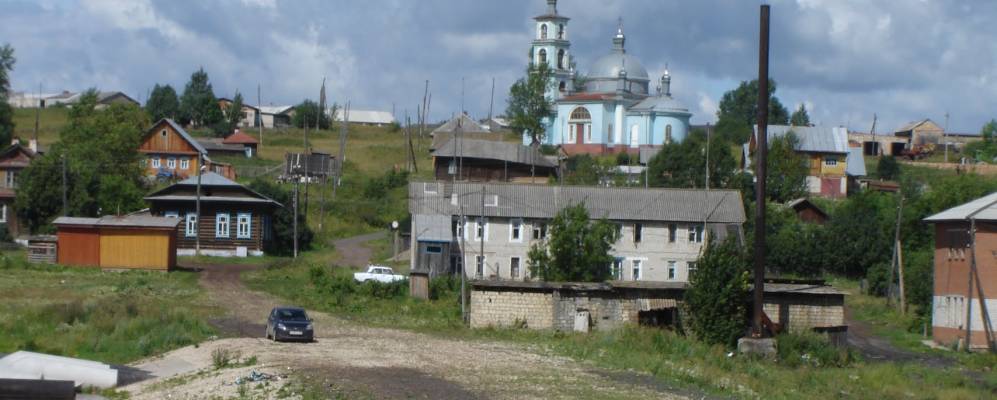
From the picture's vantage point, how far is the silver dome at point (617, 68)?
11375cm

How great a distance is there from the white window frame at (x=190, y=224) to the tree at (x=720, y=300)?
32.2m

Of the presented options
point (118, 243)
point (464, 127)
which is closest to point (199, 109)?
point (464, 127)

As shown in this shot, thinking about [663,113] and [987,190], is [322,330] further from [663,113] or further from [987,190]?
[663,113]

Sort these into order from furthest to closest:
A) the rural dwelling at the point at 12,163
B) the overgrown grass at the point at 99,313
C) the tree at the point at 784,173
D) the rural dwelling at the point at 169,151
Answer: the rural dwelling at the point at 169,151 < the tree at the point at 784,173 < the rural dwelling at the point at 12,163 < the overgrown grass at the point at 99,313

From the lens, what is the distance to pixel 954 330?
52.6 meters

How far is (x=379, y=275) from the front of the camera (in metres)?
57.4

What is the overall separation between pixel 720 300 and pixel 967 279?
13.2 meters

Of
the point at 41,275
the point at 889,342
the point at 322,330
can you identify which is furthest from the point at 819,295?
the point at 41,275

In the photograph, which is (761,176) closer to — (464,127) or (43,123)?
(464,127)

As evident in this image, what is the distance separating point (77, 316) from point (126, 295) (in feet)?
22.8

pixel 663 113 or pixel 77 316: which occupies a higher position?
pixel 663 113

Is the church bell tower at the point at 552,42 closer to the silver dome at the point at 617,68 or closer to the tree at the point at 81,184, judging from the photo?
the silver dome at the point at 617,68

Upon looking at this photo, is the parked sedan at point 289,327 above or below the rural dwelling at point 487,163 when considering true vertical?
below

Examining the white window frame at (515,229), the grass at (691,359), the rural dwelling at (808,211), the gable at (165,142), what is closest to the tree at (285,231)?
the white window frame at (515,229)
